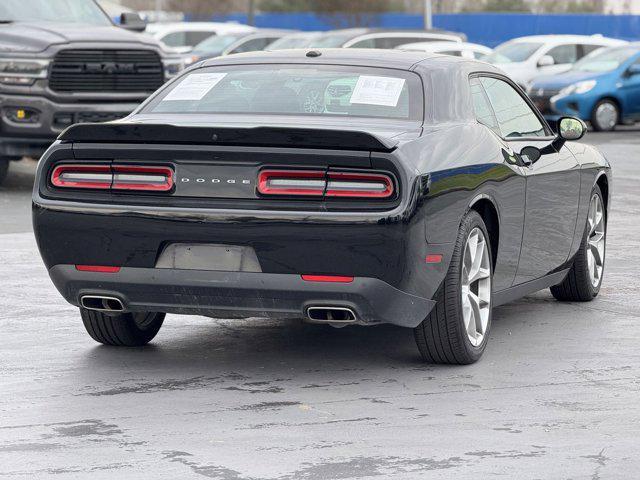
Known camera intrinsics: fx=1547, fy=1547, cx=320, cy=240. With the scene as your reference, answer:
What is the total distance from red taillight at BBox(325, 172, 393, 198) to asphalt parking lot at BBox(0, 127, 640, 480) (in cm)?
88

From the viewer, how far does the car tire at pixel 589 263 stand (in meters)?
9.26

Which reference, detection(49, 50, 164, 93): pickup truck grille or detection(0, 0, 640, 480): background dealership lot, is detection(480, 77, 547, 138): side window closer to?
detection(0, 0, 640, 480): background dealership lot

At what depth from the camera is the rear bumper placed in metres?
6.66

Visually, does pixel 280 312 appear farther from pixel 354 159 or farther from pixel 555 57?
pixel 555 57

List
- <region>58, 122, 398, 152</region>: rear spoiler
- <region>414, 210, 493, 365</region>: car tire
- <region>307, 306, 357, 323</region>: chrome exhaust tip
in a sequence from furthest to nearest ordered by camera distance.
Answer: <region>414, 210, 493, 365</region>: car tire < <region>307, 306, 357, 323</region>: chrome exhaust tip < <region>58, 122, 398, 152</region>: rear spoiler

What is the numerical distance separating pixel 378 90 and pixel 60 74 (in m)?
8.89

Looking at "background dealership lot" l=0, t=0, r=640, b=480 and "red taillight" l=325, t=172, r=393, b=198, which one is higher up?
"red taillight" l=325, t=172, r=393, b=198

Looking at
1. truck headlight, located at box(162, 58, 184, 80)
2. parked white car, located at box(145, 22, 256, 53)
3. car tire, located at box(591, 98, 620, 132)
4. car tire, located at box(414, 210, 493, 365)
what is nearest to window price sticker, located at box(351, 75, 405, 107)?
car tire, located at box(414, 210, 493, 365)

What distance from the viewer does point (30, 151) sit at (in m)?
15.9

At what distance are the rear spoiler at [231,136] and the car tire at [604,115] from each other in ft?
70.8

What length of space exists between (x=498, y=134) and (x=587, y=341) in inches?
46.4

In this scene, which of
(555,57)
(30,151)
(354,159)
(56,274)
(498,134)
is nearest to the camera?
(354,159)

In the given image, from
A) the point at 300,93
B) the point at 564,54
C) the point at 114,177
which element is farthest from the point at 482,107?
the point at 564,54

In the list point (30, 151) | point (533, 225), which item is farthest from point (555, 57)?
point (533, 225)
